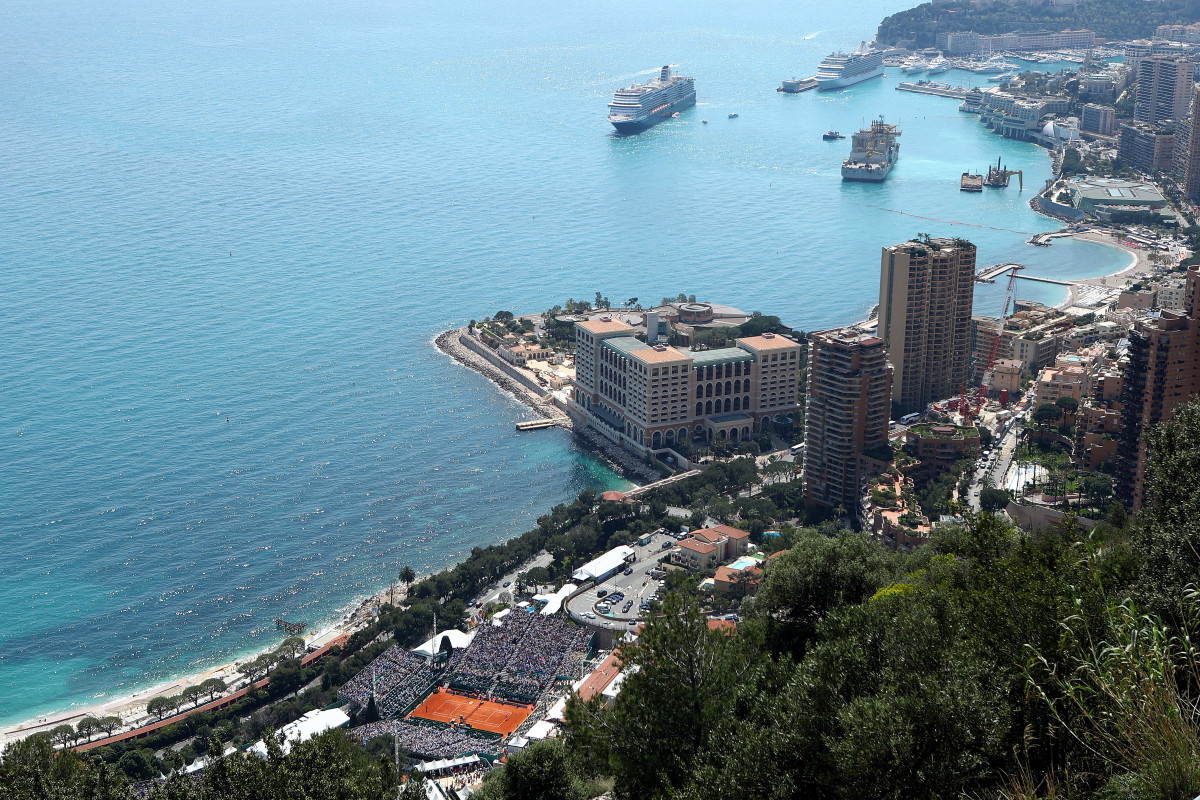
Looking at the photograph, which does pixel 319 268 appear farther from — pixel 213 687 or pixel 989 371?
pixel 213 687

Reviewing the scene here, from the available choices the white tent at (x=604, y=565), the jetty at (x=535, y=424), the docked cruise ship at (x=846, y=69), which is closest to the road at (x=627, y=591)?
the white tent at (x=604, y=565)

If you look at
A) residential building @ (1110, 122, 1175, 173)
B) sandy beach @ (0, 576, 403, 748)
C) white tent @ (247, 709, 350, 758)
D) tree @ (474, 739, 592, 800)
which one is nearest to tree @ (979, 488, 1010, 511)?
sandy beach @ (0, 576, 403, 748)

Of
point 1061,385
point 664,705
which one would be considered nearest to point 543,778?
point 664,705

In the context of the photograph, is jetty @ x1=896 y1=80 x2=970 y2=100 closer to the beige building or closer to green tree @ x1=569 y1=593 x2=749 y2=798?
the beige building

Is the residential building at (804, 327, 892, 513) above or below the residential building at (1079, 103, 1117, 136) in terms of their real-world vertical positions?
below

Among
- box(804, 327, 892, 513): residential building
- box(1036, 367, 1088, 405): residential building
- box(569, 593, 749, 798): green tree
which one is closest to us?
box(569, 593, 749, 798): green tree
